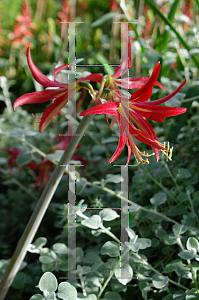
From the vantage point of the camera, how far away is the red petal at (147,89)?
0.38 metres

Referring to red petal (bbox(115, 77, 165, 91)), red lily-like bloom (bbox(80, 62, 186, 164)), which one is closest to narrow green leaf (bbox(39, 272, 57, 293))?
red lily-like bloom (bbox(80, 62, 186, 164))

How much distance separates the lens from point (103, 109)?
373 mm

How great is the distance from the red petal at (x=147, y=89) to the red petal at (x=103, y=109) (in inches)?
1.6

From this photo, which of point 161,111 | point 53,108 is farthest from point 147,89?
point 53,108

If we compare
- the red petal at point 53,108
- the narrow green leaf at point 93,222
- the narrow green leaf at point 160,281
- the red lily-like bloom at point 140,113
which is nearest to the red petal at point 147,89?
the red lily-like bloom at point 140,113

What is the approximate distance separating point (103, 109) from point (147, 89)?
3.0 inches

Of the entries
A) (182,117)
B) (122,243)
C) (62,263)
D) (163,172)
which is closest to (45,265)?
(62,263)

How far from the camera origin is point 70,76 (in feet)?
1.91

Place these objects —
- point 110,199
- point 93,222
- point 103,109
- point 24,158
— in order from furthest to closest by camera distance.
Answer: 1. point 110,199
2. point 24,158
3. point 93,222
4. point 103,109

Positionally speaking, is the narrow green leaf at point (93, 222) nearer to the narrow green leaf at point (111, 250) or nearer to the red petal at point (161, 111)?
the narrow green leaf at point (111, 250)

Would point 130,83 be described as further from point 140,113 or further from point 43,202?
point 43,202

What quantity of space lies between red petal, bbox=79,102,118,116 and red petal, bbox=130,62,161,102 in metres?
0.04

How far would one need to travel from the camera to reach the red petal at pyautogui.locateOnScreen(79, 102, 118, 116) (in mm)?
366

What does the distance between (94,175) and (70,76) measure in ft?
1.72
